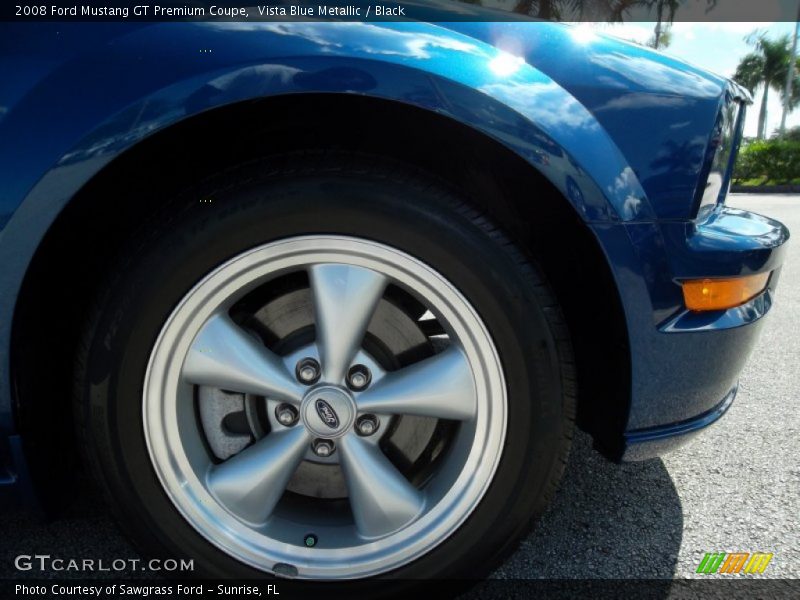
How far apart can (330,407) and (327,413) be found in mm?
15

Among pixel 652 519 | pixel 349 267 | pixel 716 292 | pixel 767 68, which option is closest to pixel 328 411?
pixel 349 267

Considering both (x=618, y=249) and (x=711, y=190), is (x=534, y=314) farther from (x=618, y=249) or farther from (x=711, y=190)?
(x=711, y=190)

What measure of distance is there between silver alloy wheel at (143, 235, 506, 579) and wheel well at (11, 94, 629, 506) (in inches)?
9.6

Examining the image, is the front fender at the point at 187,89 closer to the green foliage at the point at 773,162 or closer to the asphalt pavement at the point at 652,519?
the asphalt pavement at the point at 652,519

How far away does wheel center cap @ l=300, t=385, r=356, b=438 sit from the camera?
1.31 m

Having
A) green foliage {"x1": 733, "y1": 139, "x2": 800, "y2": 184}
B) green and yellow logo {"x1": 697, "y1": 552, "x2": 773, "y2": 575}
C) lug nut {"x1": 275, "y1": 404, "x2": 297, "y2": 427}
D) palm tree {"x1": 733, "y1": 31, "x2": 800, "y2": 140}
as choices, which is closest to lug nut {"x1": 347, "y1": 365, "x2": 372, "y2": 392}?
lug nut {"x1": 275, "y1": 404, "x2": 297, "y2": 427}

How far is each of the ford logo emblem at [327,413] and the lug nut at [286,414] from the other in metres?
0.07

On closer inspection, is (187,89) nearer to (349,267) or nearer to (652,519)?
(349,267)

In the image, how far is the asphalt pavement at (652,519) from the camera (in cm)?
150

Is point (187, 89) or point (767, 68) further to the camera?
point (767, 68)

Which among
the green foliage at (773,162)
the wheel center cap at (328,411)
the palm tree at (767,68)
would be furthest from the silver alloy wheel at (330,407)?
the palm tree at (767,68)

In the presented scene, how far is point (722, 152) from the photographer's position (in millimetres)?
1401

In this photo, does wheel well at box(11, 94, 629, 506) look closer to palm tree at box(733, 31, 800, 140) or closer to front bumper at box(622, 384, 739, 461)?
front bumper at box(622, 384, 739, 461)

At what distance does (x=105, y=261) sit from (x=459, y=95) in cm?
87
